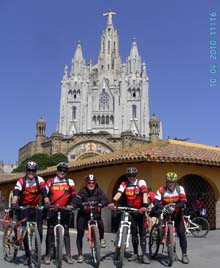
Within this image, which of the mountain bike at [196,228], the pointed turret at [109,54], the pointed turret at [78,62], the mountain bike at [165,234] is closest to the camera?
the mountain bike at [165,234]

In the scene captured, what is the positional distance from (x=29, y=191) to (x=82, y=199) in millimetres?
1009

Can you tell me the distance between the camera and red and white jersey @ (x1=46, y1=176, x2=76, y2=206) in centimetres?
727

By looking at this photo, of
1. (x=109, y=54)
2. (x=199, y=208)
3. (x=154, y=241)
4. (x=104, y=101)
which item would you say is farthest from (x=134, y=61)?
(x=154, y=241)

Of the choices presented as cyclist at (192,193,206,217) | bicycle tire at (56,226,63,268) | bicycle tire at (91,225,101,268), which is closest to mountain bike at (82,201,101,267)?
bicycle tire at (91,225,101,268)

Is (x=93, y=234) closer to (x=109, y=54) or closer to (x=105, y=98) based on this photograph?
(x=105, y=98)

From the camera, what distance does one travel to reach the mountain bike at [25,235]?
6.62 meters

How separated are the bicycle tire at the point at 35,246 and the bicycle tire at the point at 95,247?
96cm

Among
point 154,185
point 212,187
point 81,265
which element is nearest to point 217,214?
point 212,187

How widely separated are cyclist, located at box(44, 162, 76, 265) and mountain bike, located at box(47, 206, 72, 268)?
61mm

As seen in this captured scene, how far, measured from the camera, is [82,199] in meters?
7.50

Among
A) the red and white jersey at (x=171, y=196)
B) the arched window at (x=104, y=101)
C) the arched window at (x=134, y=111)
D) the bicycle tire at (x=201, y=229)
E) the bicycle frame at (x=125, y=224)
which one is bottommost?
the bicycle tire at (x=201, y=229)

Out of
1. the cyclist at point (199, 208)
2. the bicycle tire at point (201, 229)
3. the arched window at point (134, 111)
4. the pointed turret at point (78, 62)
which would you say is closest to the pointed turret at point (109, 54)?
the pointed turret at point (78, 62)

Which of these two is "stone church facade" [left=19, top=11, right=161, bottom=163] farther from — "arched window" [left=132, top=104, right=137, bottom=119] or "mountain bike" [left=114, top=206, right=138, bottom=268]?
"mountain bike" [left=114, top=206, right=138, bottom=268]

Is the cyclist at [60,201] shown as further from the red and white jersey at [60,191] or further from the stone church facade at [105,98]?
the stone church facade at [105,98]
